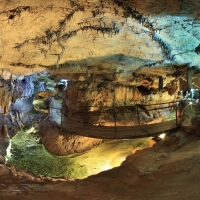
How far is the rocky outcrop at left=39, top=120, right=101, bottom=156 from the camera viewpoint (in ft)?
24.2

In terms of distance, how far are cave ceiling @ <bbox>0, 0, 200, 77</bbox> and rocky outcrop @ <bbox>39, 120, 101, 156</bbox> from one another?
2111mm

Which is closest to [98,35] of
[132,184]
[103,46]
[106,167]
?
[103,46]

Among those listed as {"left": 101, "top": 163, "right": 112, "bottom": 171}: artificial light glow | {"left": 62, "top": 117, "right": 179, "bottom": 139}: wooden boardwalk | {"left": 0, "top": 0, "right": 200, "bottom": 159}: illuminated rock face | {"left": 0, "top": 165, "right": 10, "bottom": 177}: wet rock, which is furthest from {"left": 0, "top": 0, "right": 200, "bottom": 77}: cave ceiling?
{"left": 101, "top": 163, "right": 112, "bottom": 171}: artificial light glow

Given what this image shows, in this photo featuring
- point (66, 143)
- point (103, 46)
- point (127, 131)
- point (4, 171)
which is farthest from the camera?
point (66, 143)

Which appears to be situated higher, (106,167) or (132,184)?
(132,184)

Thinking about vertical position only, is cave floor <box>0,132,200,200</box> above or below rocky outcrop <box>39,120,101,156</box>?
above

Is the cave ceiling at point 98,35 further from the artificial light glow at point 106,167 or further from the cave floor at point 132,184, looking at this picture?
the artificial light glow at point 106,167

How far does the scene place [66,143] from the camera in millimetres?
7445

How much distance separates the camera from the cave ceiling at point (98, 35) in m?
3.49

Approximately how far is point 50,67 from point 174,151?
3.51 meters

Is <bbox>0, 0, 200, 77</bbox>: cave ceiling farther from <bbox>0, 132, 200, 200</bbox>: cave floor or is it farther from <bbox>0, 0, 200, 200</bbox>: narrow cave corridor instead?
<bbox>0, 132, 200, 200</bbox>: cave floor

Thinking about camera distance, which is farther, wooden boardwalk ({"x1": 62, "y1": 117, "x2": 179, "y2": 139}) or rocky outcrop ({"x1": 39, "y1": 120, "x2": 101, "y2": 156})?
rocky outcrop ({"x1": 39, "y1": 120, "x2": 101, "y2": 156})

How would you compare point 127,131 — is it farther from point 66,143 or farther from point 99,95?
point 66,143

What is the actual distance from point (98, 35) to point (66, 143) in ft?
13.1
